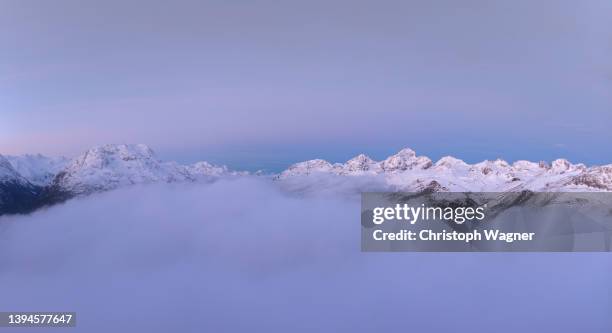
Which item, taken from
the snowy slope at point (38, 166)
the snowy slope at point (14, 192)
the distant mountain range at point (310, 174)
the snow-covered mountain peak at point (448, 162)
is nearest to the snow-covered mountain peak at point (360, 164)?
the distant mountain range at point (310, 174)

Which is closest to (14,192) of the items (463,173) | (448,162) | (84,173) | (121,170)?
(84,173)

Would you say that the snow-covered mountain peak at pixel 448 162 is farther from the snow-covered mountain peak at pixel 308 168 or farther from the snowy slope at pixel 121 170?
the snowy slope at pixel 121 170

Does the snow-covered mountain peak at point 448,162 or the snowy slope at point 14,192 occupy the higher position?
the snow-covered mountain peak at point 448,162

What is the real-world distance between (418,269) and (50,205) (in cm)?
→ 631

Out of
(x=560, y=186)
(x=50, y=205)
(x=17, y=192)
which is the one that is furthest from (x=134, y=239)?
(x=560, y=186)

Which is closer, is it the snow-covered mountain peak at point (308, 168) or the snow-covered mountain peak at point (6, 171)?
the snow-covered mountain peak at point (6, 171)

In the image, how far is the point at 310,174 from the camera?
289 inches

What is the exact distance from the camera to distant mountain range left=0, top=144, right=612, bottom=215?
6.94 m

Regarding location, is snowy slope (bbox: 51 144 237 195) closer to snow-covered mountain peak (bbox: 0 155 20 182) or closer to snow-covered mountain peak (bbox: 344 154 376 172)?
→ snow-covered mountain peak (bbox: 0 155 20 182)

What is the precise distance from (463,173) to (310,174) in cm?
258

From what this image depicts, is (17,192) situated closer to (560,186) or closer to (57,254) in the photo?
(57,254)

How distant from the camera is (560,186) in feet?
23.6

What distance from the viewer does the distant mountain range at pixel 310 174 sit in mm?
6941

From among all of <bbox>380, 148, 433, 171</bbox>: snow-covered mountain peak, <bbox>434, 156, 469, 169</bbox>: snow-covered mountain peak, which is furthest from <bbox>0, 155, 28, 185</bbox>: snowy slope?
<bbox>434, 156, 469, 169</bbox>: snow-covered mountain peak
